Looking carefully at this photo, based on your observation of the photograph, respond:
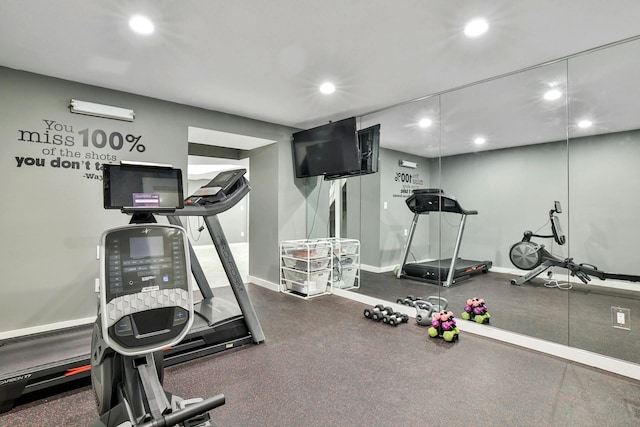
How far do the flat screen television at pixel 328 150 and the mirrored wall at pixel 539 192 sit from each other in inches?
19.9

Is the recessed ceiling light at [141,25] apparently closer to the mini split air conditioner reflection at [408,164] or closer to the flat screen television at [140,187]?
the flat screen television at [140,187]

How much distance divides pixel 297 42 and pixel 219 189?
1.33 metres

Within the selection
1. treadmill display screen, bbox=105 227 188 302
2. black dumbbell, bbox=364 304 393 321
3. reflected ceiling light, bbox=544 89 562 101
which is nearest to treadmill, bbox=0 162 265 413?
treadmill display screen, bbox=105 227 188 302

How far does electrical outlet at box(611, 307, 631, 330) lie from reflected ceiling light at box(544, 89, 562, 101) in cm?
188

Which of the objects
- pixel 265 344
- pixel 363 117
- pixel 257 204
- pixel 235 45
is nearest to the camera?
pixel 235 45

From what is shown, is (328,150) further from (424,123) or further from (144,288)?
(144,288)

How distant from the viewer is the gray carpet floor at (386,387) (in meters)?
1.82

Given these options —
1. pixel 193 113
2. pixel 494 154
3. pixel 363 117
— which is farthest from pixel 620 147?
pixel 193 113

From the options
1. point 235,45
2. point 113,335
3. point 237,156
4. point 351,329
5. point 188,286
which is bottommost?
point 351,329

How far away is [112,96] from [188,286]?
311cm

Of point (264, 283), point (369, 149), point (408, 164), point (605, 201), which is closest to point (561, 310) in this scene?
point (605, 201)

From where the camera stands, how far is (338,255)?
4645mm

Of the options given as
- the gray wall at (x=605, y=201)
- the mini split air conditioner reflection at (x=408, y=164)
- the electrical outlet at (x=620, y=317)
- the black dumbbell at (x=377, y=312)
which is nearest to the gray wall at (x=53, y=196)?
the black dumbbell at (x=377, y=312)

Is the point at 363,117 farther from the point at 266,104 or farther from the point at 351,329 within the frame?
the point at 351,329
